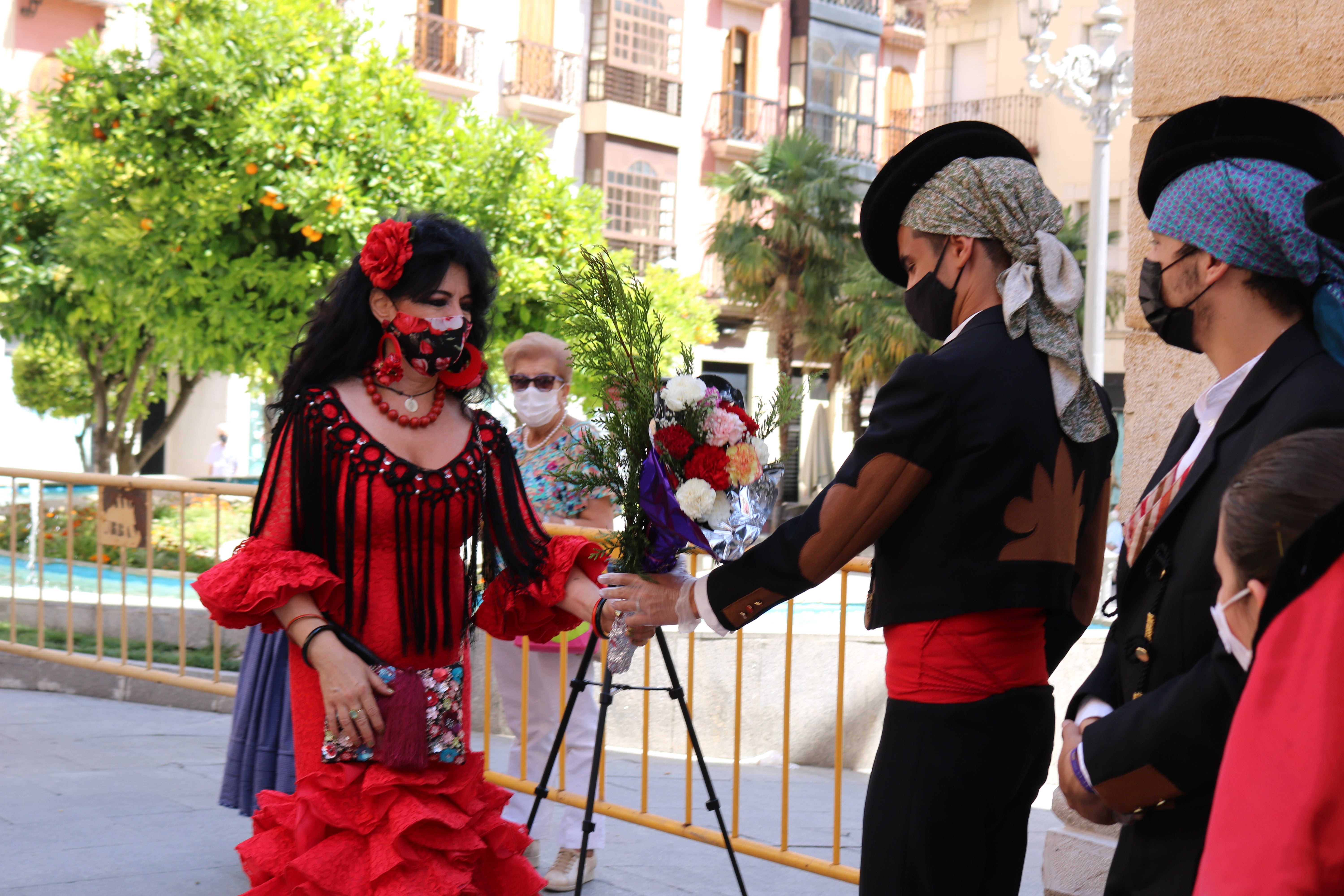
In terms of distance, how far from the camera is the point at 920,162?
8.93 ft

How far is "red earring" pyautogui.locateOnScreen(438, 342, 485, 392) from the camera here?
3.34 meters

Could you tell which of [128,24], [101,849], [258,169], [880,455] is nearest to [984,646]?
[880,455]

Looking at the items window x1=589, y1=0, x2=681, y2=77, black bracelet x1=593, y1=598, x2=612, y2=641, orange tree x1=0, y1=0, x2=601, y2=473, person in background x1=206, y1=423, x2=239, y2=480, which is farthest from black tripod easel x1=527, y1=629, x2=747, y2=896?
window x1=589, y1=0, x2=681, y2=77

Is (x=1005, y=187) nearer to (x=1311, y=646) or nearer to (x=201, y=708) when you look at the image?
(x=1311, y=646)

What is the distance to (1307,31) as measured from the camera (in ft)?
12.8

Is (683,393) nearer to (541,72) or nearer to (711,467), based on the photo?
(711,467)

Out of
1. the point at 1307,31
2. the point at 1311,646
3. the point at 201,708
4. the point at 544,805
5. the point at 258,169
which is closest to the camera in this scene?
the point at 1311,646

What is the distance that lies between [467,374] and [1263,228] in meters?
1.87

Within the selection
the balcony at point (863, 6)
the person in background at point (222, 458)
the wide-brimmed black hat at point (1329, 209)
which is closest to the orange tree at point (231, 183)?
the person in background at point (222, 458)

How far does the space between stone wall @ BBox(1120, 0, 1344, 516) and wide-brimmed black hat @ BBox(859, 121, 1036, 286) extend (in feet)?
3.99

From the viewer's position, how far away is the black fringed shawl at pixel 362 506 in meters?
3.10

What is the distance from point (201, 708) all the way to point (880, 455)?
19.7ft

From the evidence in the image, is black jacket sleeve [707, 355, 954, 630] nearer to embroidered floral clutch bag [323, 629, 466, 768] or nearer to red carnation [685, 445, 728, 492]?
red carnation [685, 445, 728, 492]

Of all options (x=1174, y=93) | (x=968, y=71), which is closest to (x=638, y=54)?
(x=968, y=71)
